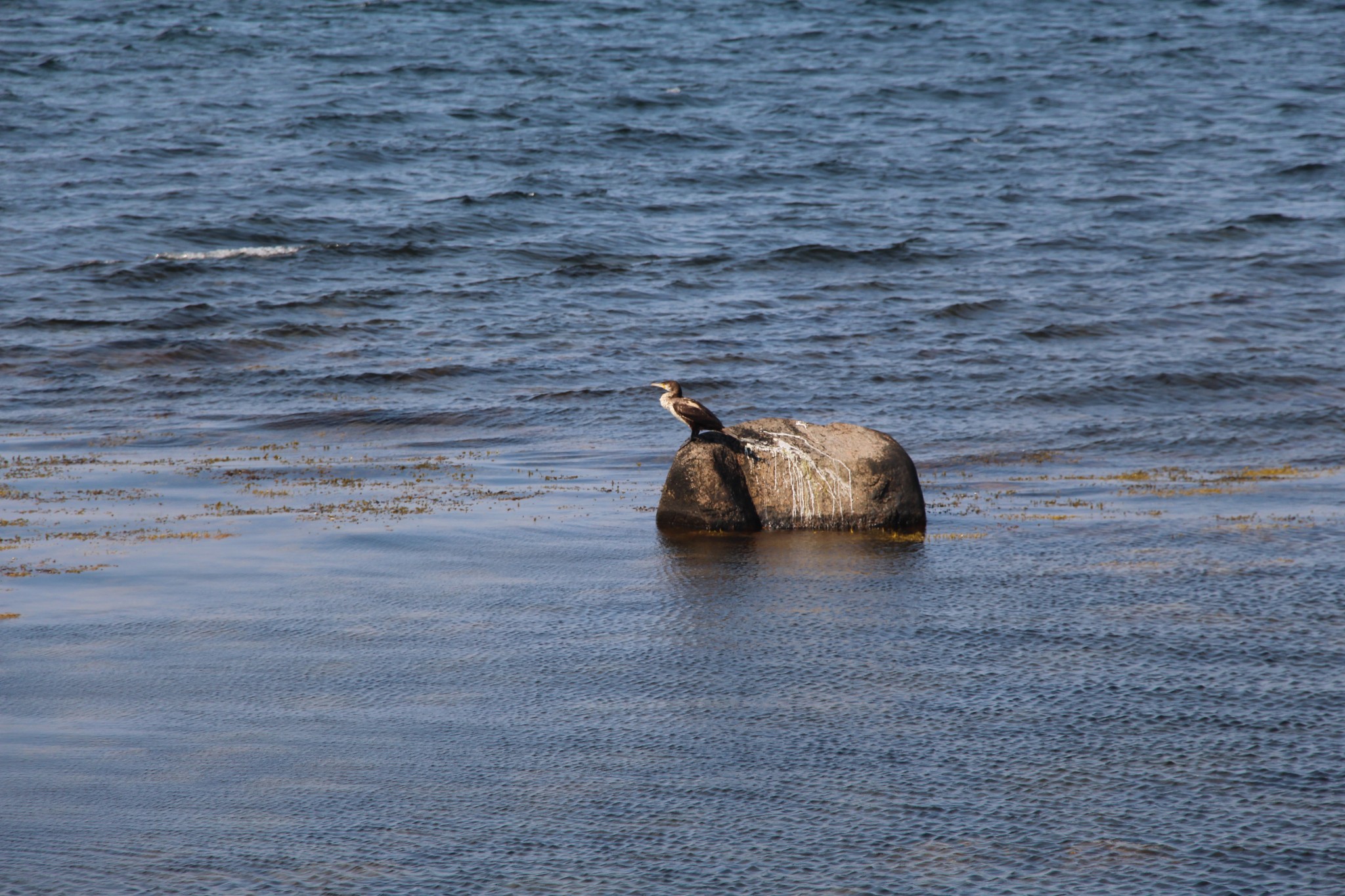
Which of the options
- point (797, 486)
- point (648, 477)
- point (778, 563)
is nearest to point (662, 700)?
point (778, 563)

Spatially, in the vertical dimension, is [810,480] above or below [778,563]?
above

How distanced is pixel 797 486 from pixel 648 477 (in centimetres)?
259

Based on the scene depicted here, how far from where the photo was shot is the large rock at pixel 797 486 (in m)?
9.98

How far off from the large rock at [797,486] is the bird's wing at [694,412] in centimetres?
15

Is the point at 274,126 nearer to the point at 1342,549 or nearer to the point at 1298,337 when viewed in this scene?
the point at 1298,337

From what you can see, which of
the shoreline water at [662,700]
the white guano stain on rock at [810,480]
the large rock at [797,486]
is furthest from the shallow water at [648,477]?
the white guano stain on rock at [810,480]

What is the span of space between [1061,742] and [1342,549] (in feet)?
13.7

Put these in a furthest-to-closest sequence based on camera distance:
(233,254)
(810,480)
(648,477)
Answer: (233,254), (648,477), (810,480)

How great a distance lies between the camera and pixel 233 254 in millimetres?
23562

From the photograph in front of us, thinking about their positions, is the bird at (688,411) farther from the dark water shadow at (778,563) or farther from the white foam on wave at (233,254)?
the white foam on wave at (233,254)

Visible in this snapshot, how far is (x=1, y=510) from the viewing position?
10.5 m

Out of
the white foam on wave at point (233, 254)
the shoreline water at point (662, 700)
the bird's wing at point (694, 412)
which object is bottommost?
the shoreline water at point (662, 700)

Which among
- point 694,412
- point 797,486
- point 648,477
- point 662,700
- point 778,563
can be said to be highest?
point 694,412

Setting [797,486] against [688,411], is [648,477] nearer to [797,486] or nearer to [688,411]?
[688,411]
